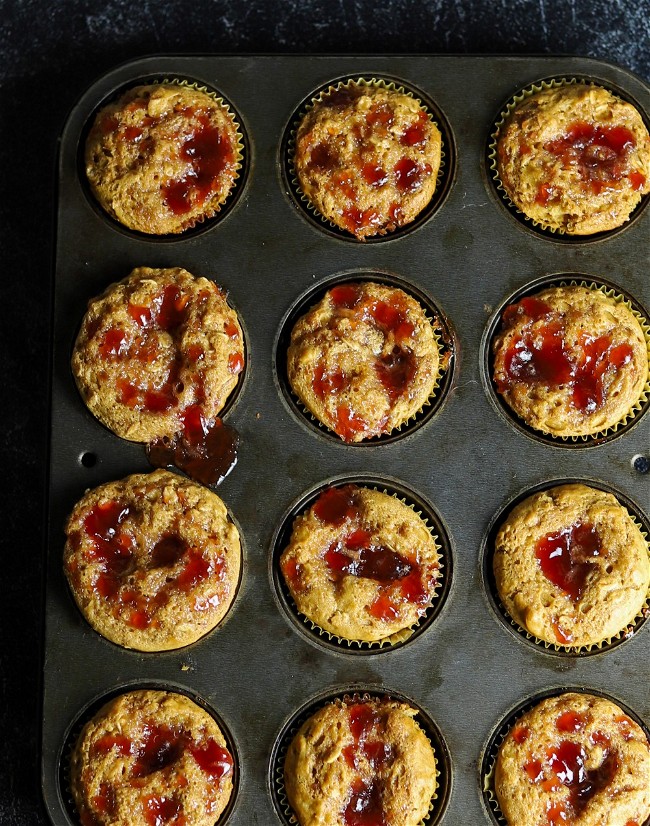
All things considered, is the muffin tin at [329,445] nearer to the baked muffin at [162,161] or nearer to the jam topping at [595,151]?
the baked muffin at [162,161]

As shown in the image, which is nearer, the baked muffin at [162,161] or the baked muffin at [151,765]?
the baked muffin at [151,765]

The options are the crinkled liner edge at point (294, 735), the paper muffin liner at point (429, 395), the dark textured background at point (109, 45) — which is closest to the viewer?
the crinkled liner edge at point (294, 735)

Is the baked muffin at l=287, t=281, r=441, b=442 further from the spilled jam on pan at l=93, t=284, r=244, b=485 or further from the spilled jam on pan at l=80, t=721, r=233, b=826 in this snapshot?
the spilled jam on pan at l=80, t=721, r=233, b=826

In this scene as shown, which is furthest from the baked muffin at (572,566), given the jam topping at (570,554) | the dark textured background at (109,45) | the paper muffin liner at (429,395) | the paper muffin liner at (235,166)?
the dark textured background at (109,45)

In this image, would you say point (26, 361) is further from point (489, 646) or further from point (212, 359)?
point (489, 646)

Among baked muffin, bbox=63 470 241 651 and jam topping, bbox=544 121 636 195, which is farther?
jam topping, bbox=544 121 636 195

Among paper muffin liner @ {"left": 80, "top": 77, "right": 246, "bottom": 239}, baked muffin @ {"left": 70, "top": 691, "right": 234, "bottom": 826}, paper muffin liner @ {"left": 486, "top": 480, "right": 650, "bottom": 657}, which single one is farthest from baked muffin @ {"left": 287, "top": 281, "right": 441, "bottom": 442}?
baked muffin @ {"left": 70, "top": 691, "right": 234, "bottom": 826}

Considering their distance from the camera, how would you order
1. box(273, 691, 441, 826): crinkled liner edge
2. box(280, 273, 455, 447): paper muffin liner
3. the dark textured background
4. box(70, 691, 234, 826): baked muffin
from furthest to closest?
1. the dark textured background
2. box(280, 273, 455, 447): paper muffin liner
3. box(273, 691, 441, 826): crinkled liner edge
4. box(70, 691, 234, 826): baked muffin
